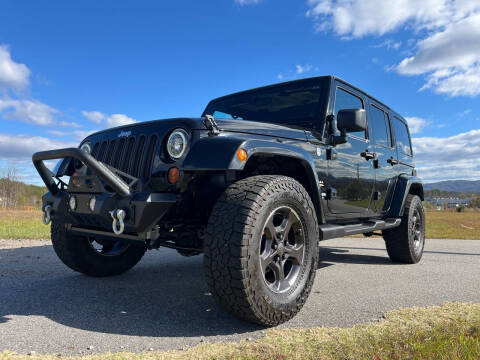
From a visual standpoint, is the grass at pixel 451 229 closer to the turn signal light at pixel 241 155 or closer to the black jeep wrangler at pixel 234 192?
the black jeep wrangler at pixel 234 192

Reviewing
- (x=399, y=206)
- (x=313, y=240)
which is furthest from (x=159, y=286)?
(x=399, y=206)

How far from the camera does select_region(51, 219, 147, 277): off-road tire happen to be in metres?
3.70

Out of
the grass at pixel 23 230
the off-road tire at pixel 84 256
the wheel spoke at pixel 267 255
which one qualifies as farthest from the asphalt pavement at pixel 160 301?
the grass at pixel 23 230

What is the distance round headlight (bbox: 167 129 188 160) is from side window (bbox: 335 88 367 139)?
1856 mm

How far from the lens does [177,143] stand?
271 centimetres

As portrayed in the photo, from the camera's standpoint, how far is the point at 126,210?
2.51m

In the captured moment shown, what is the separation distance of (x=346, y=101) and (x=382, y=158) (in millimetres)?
1167

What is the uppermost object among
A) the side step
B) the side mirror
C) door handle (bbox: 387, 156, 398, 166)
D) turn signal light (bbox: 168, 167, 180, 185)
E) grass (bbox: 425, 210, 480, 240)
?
the side mirror

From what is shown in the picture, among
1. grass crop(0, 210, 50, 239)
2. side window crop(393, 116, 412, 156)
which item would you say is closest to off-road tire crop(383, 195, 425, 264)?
side window crop(393, 116, 412, 156)

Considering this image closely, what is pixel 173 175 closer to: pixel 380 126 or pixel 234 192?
pixel 234 192

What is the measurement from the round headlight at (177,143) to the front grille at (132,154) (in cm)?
16

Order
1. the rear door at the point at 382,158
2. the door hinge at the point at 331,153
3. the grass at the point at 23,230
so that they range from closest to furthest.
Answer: the door hinge at the point at 331,153 < the rear door at the point at 382,158 < the grass at the point at 23,230

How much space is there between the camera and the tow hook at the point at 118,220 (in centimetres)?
244

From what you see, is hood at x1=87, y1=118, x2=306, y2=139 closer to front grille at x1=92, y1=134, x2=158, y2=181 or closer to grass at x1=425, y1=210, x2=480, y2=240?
front grille at x1=92, y1=134, x2=158, y2=181
